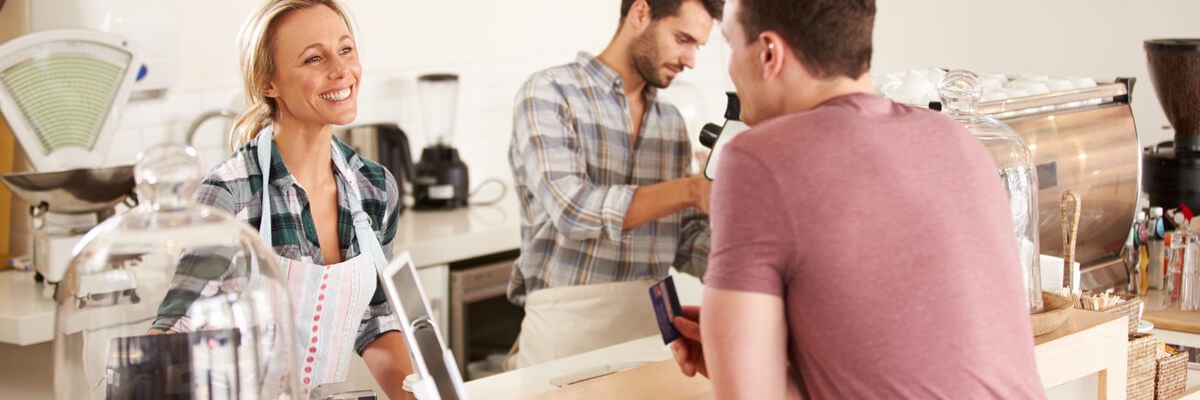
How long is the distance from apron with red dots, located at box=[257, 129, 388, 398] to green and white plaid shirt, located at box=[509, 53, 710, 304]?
84 centimetres

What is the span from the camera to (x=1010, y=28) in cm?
453

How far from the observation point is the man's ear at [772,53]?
143cm

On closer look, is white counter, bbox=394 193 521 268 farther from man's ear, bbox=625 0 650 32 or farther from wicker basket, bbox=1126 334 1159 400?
wicker basket, bbox=1126 334 1159 400

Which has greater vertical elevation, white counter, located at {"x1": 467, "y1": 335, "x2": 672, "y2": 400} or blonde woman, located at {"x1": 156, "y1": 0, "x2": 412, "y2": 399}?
blonde woman, located at {"x1": 156, "y1": 0, "x2": 412, "y2": 399}

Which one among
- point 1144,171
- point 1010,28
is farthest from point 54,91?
point 1010,28

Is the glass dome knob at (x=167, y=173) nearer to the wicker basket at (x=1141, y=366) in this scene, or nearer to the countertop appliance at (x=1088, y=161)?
the wicker basket at (x=1141, y=366)

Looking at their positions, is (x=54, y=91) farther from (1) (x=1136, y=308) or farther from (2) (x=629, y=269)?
(1) (x=1136, y=308)

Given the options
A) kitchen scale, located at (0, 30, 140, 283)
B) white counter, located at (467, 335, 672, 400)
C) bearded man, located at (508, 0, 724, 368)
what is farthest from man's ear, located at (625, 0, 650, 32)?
kitchen scale, located at (0, 30, 140, 283)

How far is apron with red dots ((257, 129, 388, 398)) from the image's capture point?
6.35ft

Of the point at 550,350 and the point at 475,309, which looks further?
the point at 475,309

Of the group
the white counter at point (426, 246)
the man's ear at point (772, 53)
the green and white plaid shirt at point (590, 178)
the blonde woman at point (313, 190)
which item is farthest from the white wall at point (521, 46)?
the man's ear at point (772, 53)

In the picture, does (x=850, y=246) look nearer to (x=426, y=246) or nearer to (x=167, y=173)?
(x=167, y=173)

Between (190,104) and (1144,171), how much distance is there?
2.65 m

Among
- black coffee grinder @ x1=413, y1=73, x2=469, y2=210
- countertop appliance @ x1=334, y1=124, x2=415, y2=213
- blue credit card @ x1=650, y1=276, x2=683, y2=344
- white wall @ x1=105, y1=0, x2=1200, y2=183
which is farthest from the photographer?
black coffee grinder @ x1=413, y1=73, x2=469, y2=210
